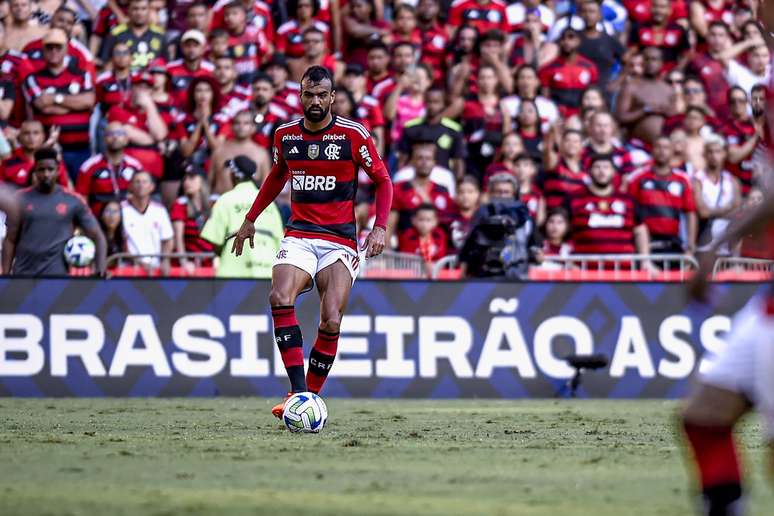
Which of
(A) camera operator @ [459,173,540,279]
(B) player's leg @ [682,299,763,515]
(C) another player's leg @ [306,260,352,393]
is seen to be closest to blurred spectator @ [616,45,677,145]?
(A) camera operator @ [459,173,540,279]

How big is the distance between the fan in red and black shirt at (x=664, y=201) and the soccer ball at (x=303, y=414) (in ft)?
27.1

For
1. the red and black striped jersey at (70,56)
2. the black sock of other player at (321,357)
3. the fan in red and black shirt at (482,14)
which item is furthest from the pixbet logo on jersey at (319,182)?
the fan in red and black shirt at (482,14)

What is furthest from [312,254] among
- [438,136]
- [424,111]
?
[424,111]

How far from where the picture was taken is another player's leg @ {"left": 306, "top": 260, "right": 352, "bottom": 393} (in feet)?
37.8

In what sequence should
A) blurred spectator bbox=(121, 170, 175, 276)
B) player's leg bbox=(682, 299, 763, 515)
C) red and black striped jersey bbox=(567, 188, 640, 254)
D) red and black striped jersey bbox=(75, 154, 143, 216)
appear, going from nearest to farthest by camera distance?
player's leg bbox=(682, 299, 763, 515), blurred spectator bbox=(121, 170, 175, 276), red and black striped jersey bbox=(567, 188, 640, 254), red and black striped jersey bbox=(75, 154, 143, 216)

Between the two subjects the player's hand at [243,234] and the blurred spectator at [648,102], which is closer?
the player's hand at [243,234]

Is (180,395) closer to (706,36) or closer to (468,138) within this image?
(468,138)

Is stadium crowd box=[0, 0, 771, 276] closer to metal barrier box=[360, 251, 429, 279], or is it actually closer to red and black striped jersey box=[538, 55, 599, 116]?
red and black striped jersey box=[538, 55, 599, 116]

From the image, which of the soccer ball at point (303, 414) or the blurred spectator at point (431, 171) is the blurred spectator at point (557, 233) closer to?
the blurred spectator at point (431, 171)

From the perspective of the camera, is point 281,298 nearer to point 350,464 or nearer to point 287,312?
point 287,312

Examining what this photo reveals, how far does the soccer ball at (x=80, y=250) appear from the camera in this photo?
16.4 m

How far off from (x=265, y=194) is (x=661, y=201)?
7.90 meters

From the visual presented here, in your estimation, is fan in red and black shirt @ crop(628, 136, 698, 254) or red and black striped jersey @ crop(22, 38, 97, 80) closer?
fan in red and black shirt @ crop(628, 136, 698, 254)

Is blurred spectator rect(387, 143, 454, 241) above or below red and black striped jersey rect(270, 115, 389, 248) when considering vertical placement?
above
